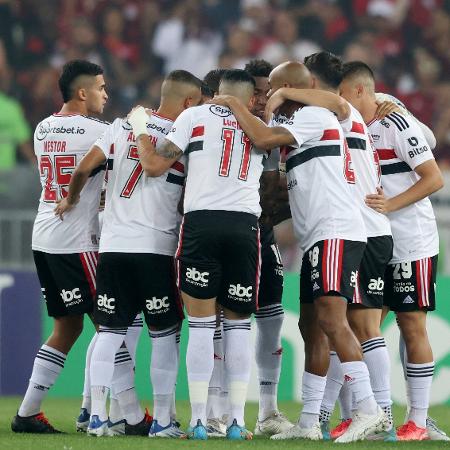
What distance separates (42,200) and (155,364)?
1.34 m

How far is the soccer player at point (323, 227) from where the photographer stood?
676cm

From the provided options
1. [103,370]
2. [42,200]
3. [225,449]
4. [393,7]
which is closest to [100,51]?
[393,7]

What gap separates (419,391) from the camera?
734cm

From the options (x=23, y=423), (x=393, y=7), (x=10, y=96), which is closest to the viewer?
(x=23, y=423)

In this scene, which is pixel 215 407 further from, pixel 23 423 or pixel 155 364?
pixel 23 423

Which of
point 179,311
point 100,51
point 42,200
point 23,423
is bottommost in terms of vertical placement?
point 23,423

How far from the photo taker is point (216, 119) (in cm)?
697

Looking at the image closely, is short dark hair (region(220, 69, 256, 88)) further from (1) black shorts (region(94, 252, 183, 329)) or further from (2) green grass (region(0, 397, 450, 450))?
(2) green grass (region(0, 397, 450, 450))

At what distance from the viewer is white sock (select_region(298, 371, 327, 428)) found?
711cm

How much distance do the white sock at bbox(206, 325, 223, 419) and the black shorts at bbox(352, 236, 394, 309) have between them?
1.07 meters

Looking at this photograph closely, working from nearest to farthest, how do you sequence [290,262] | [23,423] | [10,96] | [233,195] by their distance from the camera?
[233,195] < [23,423] < [290,262] < [10,96]

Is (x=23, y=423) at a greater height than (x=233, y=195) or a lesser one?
lesser

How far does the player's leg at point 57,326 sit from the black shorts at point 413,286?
6.23ft

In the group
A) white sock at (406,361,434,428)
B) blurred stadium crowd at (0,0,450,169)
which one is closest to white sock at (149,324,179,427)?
white sock at (406,361,434,428)
